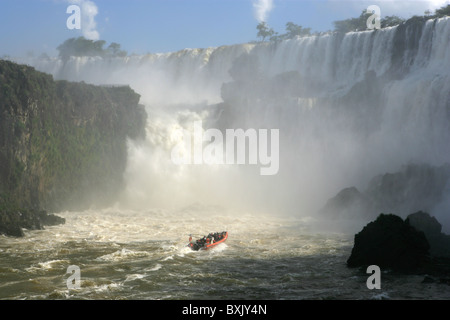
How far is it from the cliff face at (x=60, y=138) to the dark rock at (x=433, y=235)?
22.4m

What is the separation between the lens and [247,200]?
3953cm

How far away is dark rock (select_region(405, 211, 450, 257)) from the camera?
21047mm

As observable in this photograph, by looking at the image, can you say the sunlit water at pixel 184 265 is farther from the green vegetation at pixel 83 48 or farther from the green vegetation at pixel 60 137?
the green vegetation at pixel 83 48

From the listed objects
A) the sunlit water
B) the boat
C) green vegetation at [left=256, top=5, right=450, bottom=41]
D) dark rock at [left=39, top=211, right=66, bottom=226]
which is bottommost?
the sunlit water

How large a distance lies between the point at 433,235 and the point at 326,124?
64.2 feet

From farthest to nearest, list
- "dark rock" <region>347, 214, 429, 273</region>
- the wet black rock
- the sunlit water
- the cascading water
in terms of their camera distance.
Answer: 1. the wet black rock
2. "dark rock" <region>347, 214, 429, 273</region>
3. the cascading water
4. the sunlit water

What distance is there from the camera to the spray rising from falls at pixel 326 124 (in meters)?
35.4

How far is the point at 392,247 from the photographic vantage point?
1889 cm

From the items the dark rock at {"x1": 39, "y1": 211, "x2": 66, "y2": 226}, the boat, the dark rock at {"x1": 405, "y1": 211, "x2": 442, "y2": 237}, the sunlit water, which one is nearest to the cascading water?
the sunlit water

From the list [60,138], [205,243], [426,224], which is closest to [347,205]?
[426,224]

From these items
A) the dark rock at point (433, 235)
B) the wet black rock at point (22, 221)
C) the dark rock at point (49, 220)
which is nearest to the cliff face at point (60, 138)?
the wet black rock at point (22, 221)

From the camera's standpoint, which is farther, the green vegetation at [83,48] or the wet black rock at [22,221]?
the green vegetation at [83,48]

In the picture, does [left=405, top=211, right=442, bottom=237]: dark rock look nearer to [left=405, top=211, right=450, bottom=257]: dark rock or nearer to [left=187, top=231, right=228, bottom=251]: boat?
[left=405, top=211, right=450, bottom=257]: dark rock

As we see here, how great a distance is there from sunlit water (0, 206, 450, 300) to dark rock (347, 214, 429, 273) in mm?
793
